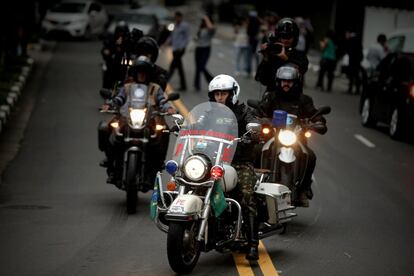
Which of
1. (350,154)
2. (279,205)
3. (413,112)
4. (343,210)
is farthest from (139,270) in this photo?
(413,112)

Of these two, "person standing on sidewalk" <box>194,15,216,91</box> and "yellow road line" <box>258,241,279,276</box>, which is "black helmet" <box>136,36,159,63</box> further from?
"person standing on sidewalk" <box>194,15,216,91</box>

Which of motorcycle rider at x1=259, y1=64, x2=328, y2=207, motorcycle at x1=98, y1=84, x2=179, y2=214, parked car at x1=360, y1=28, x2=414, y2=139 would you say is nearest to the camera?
motorcycle rider at x1=259, y1=64, x2=328, y2=207

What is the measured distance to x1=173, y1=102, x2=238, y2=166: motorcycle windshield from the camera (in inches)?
371

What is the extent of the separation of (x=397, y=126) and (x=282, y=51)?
26.7 feet

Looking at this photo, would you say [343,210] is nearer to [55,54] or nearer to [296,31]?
[296,31]

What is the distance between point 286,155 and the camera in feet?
37.3

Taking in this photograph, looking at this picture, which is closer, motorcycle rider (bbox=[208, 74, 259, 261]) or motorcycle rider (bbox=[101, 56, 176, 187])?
motorcycle rider (bbox=[208, 74, 259, 261])

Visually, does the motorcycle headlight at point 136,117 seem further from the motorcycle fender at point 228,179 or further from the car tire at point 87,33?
the car tire at point 87,33

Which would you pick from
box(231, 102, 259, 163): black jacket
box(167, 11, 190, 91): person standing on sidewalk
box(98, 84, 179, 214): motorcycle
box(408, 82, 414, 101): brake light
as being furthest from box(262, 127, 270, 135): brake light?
box(167, 11, 190, 91): person standing on sidewalk

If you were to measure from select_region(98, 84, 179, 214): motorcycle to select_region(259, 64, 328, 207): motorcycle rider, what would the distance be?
127 centimetres

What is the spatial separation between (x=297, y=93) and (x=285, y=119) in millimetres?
979

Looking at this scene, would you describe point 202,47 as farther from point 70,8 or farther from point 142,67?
point 70,8

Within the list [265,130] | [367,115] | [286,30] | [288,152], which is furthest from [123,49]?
[367,115]

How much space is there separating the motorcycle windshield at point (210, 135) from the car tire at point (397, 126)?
37.3 ft
